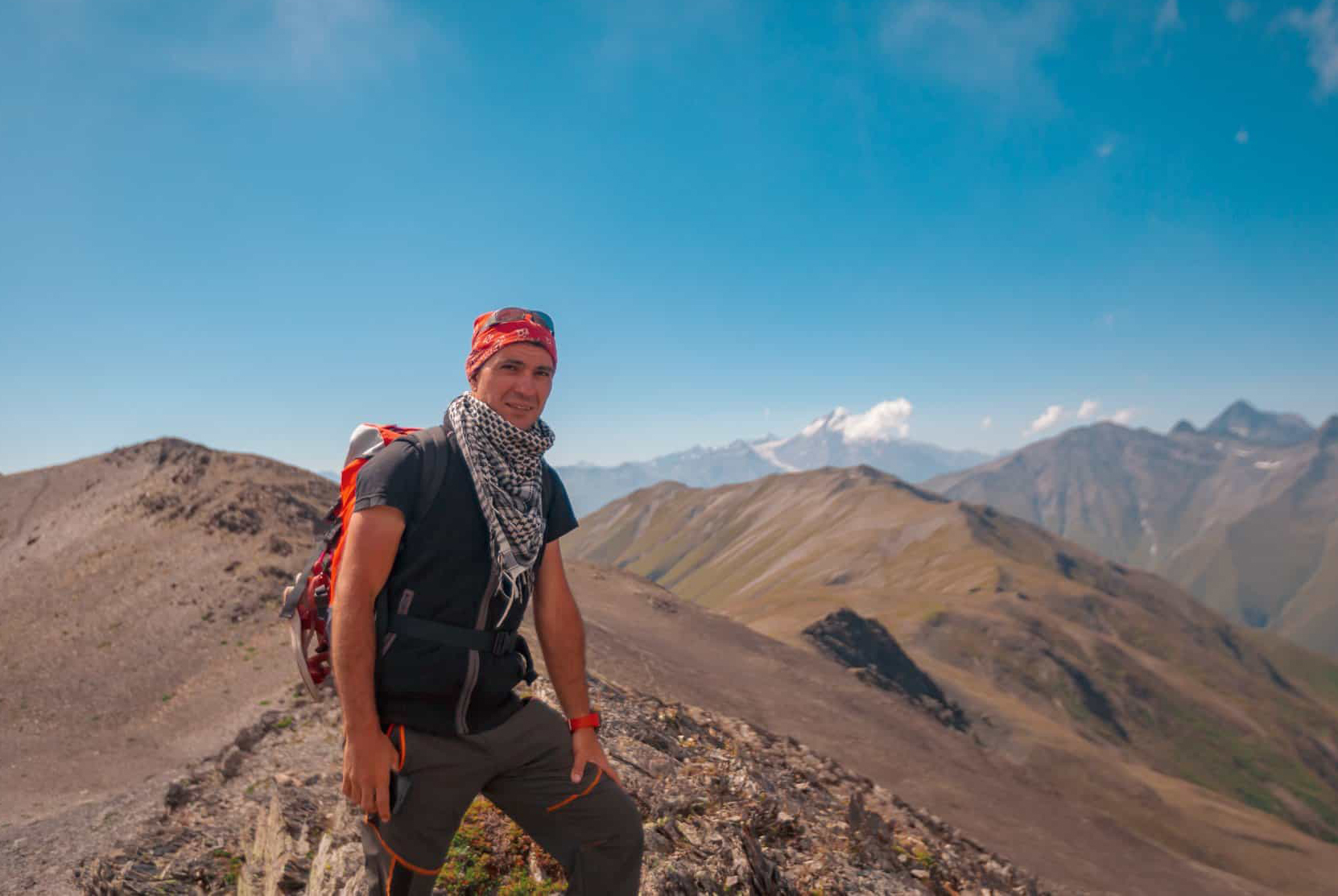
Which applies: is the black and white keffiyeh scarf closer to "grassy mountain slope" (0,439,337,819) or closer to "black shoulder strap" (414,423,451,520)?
"black shoulder strap" (414,423,451,520)

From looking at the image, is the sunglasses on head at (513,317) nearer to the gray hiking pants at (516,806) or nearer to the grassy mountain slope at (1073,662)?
the gray hiking pants at (516,806)

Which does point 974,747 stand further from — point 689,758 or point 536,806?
point 536,806

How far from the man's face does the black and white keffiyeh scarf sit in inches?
2.7

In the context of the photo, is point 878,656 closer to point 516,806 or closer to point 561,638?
point 561,638

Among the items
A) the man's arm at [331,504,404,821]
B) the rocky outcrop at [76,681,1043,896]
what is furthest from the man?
Result: the rocky outcrop at [76,681,1043,896]

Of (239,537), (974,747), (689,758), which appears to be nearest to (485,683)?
(689,758)

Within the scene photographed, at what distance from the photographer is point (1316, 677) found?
175m

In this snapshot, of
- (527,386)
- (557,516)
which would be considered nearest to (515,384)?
(527,386)

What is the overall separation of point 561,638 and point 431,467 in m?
1.38

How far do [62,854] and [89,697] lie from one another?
13.4m

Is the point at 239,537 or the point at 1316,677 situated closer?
the point at 239,537

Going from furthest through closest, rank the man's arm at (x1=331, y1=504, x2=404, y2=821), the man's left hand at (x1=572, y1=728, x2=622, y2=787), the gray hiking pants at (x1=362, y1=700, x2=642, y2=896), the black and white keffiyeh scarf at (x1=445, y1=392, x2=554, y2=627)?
the man's left hand at (x1=572, y1=728, x2=622, y2=787) < the black and white keffiyeh scarf at (x1=445, y1=392, x2=554, y2=627) < the gray hiking pants at (x1=362, y1=700, x2=642, y2=896) < the man's arm at (x1=331, y1=504, x2=404, y2=821)

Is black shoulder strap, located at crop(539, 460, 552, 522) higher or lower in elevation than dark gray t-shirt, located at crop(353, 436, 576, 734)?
higher

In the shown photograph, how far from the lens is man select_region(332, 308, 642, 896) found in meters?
3.51
